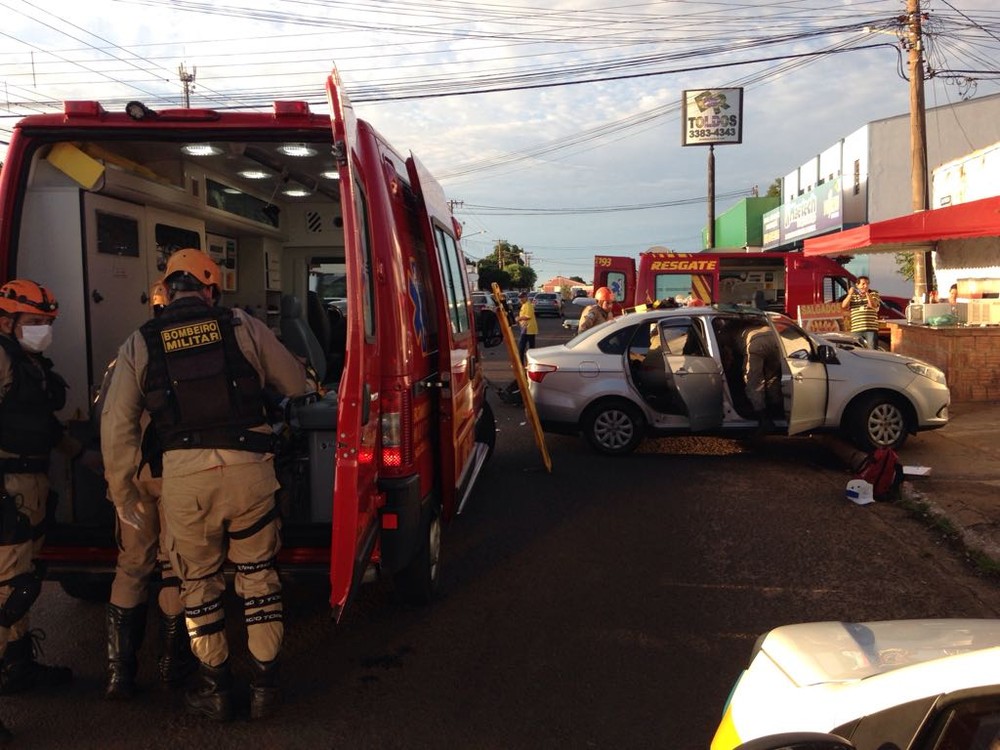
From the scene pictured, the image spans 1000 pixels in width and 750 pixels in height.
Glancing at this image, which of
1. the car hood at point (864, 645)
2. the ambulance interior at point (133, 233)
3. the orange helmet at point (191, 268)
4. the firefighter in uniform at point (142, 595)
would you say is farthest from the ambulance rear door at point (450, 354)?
the car hood at point (864, 645)

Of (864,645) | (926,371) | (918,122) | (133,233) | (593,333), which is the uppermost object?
(918,122)

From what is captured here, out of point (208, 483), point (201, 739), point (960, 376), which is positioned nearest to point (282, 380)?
point (208, 483)

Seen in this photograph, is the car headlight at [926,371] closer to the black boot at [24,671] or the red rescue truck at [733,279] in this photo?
the black boot at [24,671]

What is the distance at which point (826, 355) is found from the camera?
27.4 feet

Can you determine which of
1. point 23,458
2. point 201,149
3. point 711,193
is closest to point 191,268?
point 23,458

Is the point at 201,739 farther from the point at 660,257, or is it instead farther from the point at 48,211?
the point at 660,257

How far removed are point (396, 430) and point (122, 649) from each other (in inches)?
62.0

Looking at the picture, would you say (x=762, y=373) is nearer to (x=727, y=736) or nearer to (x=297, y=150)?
(x=297, y=150)

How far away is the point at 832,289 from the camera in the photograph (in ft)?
58.1

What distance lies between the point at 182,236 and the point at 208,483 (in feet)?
10.8

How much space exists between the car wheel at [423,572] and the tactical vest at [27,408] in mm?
1836

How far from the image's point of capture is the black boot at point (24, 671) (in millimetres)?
3752

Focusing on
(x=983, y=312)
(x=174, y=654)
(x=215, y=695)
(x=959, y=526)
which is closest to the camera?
(x=215, y=695)

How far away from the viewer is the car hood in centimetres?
226
